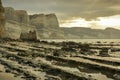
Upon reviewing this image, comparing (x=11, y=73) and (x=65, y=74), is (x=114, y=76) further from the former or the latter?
(x=11, y=73)

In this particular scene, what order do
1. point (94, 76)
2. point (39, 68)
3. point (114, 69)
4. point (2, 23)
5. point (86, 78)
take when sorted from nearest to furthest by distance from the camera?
point (86, 78)
point (94, 76)
point (114, 69)
point (39, 68)
point (2, 23)

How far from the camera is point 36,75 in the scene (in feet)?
42.7

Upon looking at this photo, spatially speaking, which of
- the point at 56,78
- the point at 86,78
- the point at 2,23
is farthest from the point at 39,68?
the point at 2,23

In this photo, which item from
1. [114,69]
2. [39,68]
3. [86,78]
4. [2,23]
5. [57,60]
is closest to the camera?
[86,78]

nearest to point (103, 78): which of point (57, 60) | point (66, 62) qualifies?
point (66, 62)

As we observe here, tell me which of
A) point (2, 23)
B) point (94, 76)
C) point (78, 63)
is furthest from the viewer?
point (2, 23)

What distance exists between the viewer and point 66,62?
17.6 metres

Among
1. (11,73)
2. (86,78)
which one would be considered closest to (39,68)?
(11,73)

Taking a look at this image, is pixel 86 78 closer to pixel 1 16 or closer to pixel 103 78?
pixel 103 78

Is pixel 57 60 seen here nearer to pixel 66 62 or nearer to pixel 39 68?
pixel 66 62

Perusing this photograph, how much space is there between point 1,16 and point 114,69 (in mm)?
83341

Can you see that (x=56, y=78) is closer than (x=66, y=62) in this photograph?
Yes

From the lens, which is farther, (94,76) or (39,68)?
(39,68)

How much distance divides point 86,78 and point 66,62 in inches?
239
